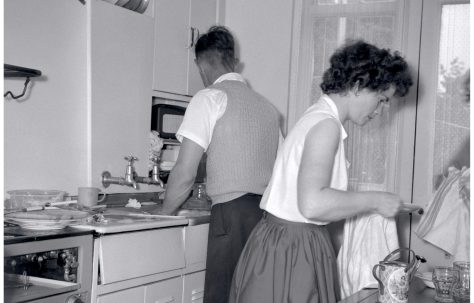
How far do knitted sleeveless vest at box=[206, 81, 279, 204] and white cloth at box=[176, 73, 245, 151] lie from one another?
0.02 m

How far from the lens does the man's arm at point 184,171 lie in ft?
8.38

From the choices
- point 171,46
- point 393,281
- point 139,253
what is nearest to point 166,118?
point 171,46

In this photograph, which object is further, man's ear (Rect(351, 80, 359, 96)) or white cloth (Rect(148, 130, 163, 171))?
white cloth (Rect(148, 130, 163, 171))

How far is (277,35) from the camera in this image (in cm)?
390

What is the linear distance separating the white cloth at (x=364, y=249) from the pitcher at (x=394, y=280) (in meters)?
0.27

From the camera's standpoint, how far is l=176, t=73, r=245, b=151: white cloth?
255cm

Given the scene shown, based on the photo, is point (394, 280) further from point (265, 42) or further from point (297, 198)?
point (265, 42)

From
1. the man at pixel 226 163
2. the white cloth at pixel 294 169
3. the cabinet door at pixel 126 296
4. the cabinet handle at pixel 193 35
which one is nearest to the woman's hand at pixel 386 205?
the white cloth at pixel 294 169

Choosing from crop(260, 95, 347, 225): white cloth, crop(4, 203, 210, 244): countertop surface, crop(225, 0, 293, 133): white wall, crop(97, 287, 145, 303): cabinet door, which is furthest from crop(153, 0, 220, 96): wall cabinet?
crop(260, 95, 347, 225): white cloth

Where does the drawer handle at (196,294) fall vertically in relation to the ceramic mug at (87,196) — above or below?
below

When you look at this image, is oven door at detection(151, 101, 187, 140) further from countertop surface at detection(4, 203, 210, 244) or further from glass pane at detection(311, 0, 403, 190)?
glass pane at detection(311, 0, 403, 190)

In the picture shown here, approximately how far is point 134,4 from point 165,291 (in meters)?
1.44

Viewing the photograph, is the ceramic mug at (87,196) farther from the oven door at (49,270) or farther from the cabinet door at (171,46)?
the cabinet door at (171,46)

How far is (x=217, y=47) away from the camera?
2799 millimetres
